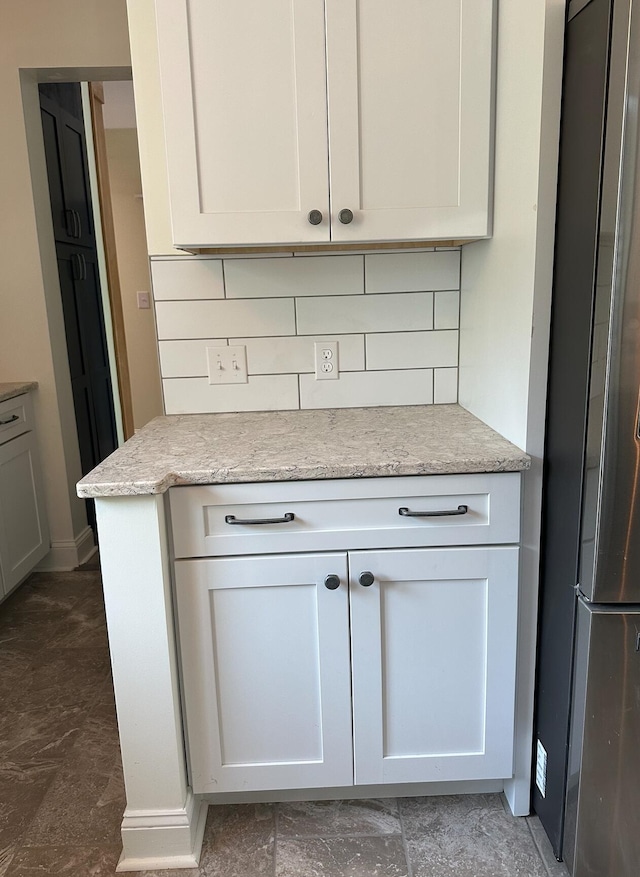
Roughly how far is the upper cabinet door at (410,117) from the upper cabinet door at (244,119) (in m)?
0.05

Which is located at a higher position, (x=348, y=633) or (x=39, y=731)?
(x=348, y=633)

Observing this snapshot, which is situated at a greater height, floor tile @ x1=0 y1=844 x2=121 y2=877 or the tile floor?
floor tile @ x1=0 y1=844 x2=121 y2=877

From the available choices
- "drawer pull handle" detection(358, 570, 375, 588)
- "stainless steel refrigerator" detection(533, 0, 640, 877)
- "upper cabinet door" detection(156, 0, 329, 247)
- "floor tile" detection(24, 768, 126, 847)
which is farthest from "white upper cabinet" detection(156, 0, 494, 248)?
"floor tile" detection(24, 768, 126, 847)

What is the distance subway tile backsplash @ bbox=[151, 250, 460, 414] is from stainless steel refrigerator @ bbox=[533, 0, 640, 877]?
604 mm

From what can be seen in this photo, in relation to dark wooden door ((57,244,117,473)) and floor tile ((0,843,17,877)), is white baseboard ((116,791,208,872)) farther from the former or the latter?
dark wooden door ((57,244,117,473))

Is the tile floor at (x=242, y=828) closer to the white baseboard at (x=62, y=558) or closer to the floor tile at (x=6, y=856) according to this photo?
the floor tile at (x=6, y=856)

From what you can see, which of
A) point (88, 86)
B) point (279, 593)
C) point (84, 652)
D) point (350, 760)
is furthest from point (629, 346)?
point (88, 86)

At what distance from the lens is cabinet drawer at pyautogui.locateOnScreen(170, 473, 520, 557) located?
1.34m

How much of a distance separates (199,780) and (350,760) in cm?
36

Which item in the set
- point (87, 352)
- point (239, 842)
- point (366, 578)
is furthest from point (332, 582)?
point (87, 352)

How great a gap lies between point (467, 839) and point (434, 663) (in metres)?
0.45

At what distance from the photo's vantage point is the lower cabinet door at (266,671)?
139 centimetres

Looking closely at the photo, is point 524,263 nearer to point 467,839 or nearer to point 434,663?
point 434,663

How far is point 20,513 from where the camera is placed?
2658mm
